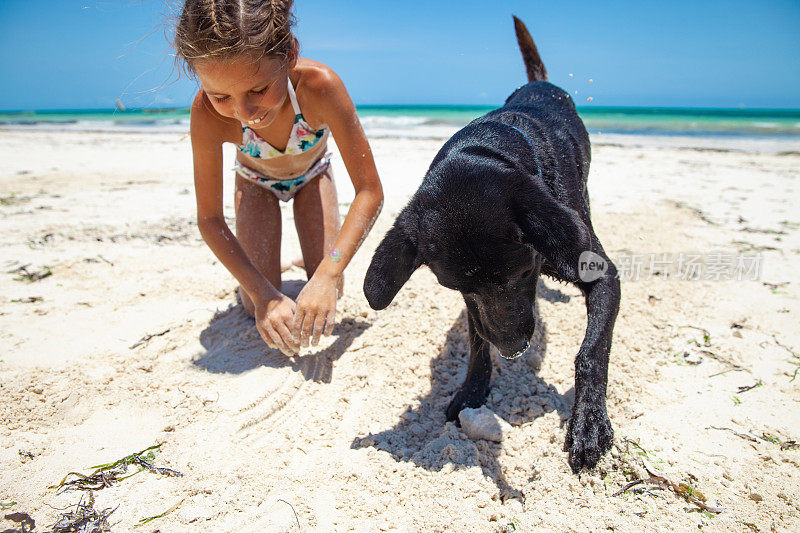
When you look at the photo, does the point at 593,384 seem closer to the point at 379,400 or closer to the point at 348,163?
the point at 379,400

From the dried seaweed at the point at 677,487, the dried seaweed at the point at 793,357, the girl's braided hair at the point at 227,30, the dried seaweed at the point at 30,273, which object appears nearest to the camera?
the dried seaweed at the point at 677,487

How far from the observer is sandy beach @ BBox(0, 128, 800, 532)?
6.28 ft

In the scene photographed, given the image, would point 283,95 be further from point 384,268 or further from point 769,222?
point 769,222

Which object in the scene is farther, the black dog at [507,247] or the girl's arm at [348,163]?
the girl's arm at [348,163]

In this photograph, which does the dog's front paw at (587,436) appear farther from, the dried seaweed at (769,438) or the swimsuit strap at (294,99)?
the swimsuit strap at (294,99)

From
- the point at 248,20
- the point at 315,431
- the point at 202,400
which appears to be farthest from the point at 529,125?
the point at 202,400

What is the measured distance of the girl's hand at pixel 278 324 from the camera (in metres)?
2.64

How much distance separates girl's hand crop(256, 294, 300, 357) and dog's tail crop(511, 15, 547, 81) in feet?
10.5

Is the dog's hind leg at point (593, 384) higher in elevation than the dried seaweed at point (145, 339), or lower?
higher

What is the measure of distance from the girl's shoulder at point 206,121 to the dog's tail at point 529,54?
2.82 meters

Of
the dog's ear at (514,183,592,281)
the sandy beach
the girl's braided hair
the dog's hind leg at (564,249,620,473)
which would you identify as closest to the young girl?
the girl's braided hair

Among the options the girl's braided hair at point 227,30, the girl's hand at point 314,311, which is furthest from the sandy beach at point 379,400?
the girl's braided hair at point 227,30

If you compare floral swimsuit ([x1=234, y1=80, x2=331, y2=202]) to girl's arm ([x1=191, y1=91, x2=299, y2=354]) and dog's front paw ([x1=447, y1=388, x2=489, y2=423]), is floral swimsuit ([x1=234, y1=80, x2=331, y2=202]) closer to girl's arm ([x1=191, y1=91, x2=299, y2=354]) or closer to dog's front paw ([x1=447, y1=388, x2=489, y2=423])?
girl's arm ([x1=191, y1=91, x2=299, y2=354])

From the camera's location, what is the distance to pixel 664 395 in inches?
102
